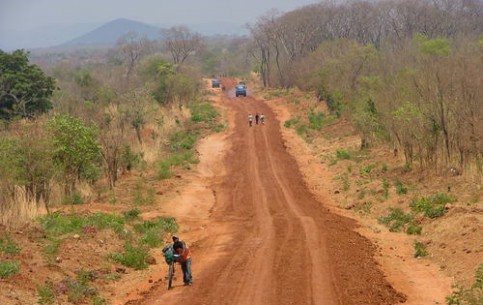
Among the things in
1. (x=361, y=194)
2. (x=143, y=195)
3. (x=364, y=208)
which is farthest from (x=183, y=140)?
(x=364, y=208)

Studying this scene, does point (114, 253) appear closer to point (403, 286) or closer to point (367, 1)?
point (403, 286)

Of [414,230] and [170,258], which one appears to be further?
[414,230]

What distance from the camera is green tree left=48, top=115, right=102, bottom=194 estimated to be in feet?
74.4

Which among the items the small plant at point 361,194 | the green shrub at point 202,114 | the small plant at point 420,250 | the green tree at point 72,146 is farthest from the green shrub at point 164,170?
the green shrub at point 202,114

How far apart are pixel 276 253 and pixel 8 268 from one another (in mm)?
7100

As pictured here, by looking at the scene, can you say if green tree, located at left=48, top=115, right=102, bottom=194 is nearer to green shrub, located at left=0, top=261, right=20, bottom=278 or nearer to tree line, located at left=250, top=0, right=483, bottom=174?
green shrub, located at left=0, top=261, right=20, bottom=278

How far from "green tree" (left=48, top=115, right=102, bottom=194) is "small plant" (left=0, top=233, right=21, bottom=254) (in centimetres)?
739

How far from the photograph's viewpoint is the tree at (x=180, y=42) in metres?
99.9

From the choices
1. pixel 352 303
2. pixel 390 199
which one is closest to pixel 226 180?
pixel 390 199

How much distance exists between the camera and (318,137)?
40.2 metres

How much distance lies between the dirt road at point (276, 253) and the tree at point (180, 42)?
73.5 metres

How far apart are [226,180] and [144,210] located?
7.18 meters

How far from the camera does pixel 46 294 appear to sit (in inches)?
485

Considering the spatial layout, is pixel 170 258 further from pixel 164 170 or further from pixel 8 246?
pixel 164 170
